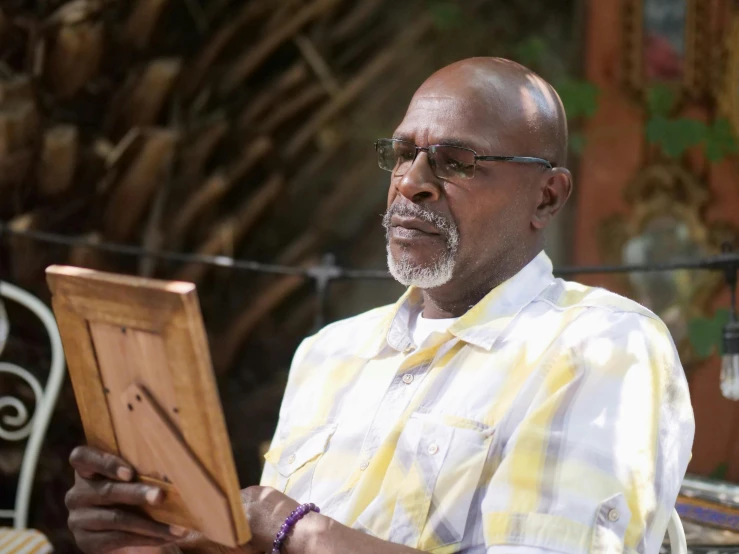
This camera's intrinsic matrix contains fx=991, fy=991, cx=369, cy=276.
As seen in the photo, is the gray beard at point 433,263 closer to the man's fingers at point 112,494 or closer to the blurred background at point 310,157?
the man's fingers at point 112,494

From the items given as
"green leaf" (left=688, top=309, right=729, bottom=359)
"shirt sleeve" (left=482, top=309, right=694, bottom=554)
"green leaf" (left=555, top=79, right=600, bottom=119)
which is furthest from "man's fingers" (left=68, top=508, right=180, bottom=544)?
"green leaf" (left=555, top=79, right=600, bottom=119)

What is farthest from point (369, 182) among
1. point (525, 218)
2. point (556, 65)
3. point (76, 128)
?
point (525, 218)

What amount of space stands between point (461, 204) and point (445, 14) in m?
2.56

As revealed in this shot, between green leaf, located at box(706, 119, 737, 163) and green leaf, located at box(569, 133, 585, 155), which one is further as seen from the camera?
green leaf, located at box(569, 133, 585, 155)

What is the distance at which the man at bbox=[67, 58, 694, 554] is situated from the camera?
5.38 ft

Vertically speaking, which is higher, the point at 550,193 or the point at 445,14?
the point at 445,14

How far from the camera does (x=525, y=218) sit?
2.10 meters

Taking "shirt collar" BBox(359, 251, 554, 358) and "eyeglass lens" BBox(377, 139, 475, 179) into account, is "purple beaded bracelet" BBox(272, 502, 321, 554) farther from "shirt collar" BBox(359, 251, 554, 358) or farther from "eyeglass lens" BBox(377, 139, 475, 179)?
"eyeglass lens" BBox(377, 139, 475, 179)

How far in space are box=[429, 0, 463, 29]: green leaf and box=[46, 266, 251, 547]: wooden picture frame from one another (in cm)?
312

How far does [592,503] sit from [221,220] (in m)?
2.82

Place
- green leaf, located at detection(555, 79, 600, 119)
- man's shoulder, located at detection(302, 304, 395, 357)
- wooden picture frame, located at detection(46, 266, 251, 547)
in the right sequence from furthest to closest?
green leaf, located at detection(555, 79, 600, 119)
man's shoulder, located at detection(302, 304, 395, 357)
wooden picture frame, located at detection(46, 266, 251, 547)

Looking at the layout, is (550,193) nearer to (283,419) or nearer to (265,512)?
(283,419)

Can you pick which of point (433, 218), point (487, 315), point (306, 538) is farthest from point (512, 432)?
point (433, 218)

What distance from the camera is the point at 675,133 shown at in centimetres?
416
